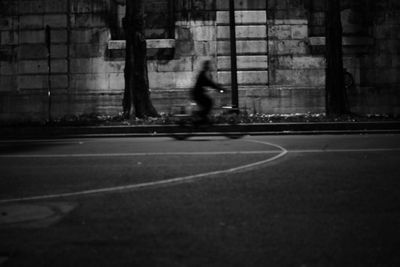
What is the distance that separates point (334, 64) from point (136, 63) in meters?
6.08

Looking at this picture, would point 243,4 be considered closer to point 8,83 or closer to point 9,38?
point 9,38

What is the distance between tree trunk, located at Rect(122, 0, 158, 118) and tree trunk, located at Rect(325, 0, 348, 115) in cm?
551

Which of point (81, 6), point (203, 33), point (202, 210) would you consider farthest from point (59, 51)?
point (202, 210)

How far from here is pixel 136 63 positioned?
699 inches

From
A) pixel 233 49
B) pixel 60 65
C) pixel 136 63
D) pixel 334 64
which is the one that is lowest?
pixel 334 64

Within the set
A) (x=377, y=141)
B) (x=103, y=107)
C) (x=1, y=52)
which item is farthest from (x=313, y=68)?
(x=1, y=52)

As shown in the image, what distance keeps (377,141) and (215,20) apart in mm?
10635

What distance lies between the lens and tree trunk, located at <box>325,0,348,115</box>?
58.1ft

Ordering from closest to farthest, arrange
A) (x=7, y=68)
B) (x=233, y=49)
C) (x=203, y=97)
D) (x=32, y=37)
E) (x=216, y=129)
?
(x=203, y=97) < (x=216, y=129) < (x=233, y=49) < (x=32, y=37) < (x=7, y=68)

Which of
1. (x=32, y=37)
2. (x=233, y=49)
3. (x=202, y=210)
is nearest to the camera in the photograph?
(x=202, y=210)

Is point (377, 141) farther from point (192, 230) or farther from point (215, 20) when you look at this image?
point (215, 20)

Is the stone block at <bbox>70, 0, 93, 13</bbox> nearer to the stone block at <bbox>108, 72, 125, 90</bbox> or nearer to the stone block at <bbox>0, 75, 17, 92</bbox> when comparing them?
the stone block at <bbox>108, 72, 125, 90</bbox>

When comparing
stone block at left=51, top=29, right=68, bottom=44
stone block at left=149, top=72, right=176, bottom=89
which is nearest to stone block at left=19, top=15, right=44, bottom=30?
stone block at left=51, top=29, right=68, bottom=44

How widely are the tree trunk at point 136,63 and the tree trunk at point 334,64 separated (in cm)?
551
